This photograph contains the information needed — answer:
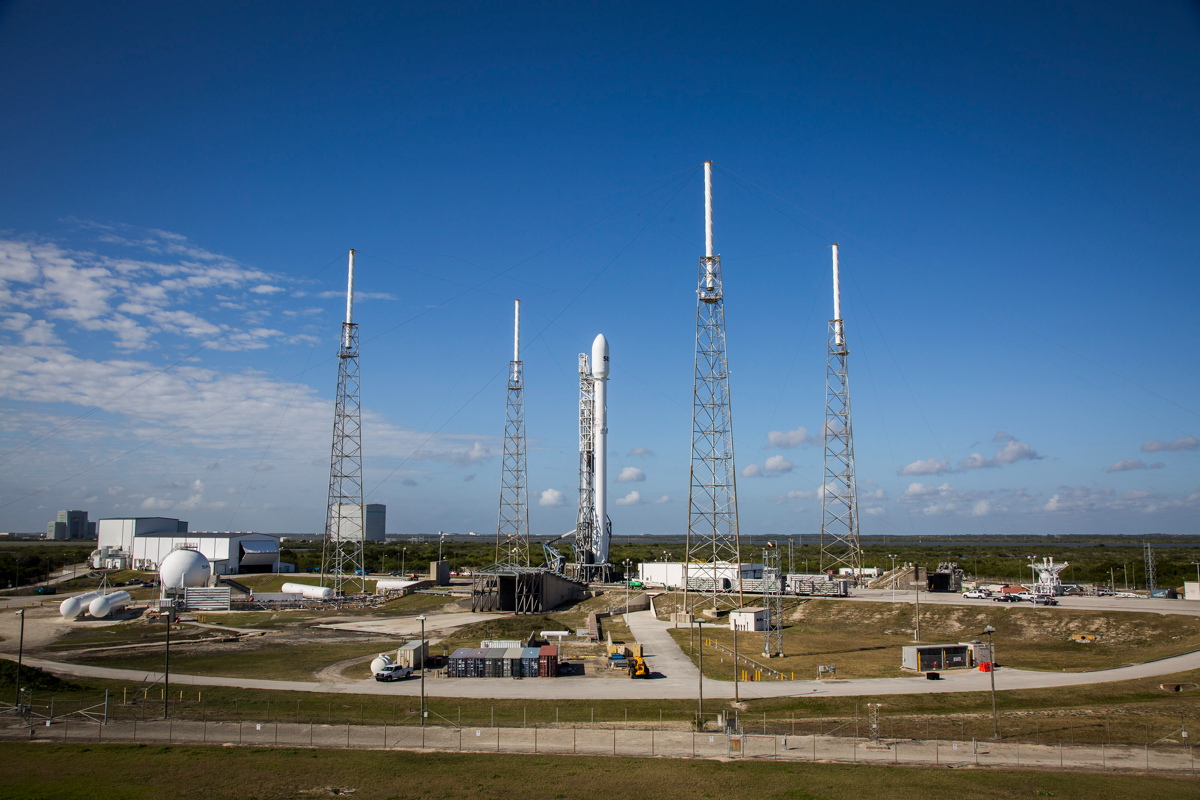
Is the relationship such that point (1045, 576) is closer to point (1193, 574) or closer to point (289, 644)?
point (1193, 574)

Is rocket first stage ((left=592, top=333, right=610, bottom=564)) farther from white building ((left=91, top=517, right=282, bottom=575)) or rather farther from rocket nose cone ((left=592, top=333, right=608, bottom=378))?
white building ((left=91, top=517, right=282, bottom=575))

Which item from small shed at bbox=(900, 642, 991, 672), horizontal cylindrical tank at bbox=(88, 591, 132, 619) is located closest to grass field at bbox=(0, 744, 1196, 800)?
small shed at bbox=(900, 642, 991, 672)

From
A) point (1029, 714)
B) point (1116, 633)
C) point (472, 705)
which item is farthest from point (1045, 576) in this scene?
point (472, 705)

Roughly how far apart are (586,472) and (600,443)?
5.15m

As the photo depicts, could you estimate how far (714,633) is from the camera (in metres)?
68.0

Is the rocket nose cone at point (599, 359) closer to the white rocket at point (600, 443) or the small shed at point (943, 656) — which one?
the white rocket at point (600, 443)

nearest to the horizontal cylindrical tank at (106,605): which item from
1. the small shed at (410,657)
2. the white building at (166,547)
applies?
the white building at (166,547)

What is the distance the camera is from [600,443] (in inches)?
4122

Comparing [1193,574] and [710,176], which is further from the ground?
[710,176]

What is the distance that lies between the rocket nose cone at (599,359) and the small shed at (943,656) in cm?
6239

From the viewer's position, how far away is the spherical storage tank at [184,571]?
327 ft

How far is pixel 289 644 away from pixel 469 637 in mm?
15346

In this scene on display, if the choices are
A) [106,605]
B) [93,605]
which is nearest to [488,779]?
[93,605]

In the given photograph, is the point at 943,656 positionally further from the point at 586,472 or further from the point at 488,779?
the point at 586,472
